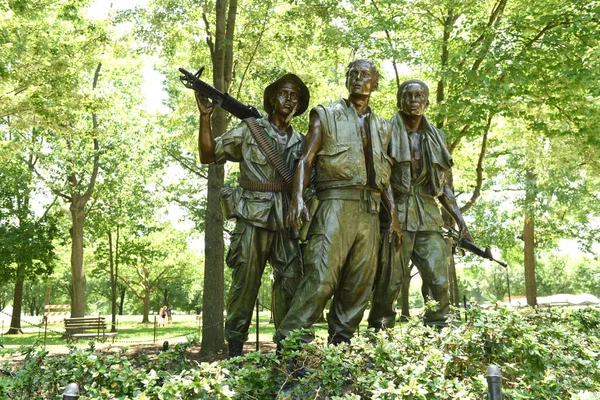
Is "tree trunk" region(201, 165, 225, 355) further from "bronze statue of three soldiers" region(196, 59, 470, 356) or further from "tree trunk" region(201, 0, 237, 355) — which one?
"bronze statue of three soldiers" region(196, 59, 470, 356)

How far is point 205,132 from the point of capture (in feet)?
17.6

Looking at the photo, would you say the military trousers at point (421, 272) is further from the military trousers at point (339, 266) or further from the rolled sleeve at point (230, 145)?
the rolled sleeve at point (230, 145)

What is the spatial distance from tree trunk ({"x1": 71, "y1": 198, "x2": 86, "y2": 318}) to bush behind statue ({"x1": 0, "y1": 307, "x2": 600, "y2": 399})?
16207 millimetres

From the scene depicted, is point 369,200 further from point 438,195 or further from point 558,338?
point 558,338

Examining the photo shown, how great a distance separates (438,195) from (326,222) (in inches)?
57.8

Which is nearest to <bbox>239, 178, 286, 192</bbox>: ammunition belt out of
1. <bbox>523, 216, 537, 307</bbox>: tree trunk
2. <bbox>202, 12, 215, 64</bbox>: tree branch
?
<bbox>202, 12, 215, 64</bbox>: tree branch

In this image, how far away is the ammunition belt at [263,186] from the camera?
17.5ft

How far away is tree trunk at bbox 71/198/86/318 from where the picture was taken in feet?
63.7

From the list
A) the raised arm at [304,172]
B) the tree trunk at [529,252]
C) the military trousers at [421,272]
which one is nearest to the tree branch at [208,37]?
the raised arm at [304,172]

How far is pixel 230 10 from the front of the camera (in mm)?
11320

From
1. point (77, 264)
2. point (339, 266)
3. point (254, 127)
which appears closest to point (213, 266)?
point (254, 127)

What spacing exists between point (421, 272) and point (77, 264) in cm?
1648

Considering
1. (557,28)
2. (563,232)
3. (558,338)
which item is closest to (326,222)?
(558,338)

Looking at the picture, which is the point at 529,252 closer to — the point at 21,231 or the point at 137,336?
the point at 137,336
